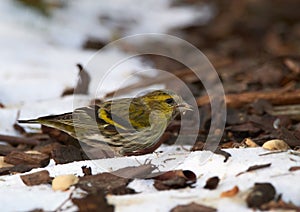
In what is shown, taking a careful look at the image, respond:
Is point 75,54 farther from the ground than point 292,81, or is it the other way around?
point 75,54

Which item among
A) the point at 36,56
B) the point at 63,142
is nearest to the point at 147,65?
the point at 36,56

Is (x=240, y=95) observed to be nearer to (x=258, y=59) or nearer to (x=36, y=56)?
(x=258, y=59)

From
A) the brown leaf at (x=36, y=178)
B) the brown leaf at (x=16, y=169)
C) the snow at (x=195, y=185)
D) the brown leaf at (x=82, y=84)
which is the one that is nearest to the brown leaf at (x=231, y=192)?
the snow at (x=195, y=185)

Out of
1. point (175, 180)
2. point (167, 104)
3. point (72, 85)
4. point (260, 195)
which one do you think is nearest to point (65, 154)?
point (167, 104)

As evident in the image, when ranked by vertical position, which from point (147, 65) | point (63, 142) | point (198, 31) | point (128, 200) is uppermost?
point (198, 31)

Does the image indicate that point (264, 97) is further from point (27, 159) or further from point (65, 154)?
point (27, 159)

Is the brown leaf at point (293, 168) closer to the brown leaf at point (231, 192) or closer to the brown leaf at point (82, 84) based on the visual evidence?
the brown leaf at point (231, 192)

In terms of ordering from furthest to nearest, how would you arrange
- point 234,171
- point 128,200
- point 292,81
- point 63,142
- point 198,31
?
point 198,31, point 292,81, point 63,142, point 234,171, point 128,200

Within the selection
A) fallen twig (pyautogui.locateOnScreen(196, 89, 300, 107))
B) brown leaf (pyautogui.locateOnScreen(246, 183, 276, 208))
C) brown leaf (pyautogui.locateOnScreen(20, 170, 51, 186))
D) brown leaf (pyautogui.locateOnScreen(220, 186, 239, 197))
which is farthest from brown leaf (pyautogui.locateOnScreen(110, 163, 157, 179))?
fallen twig (pyautogui.locateOnScreen(196, 89, 300, 107))
